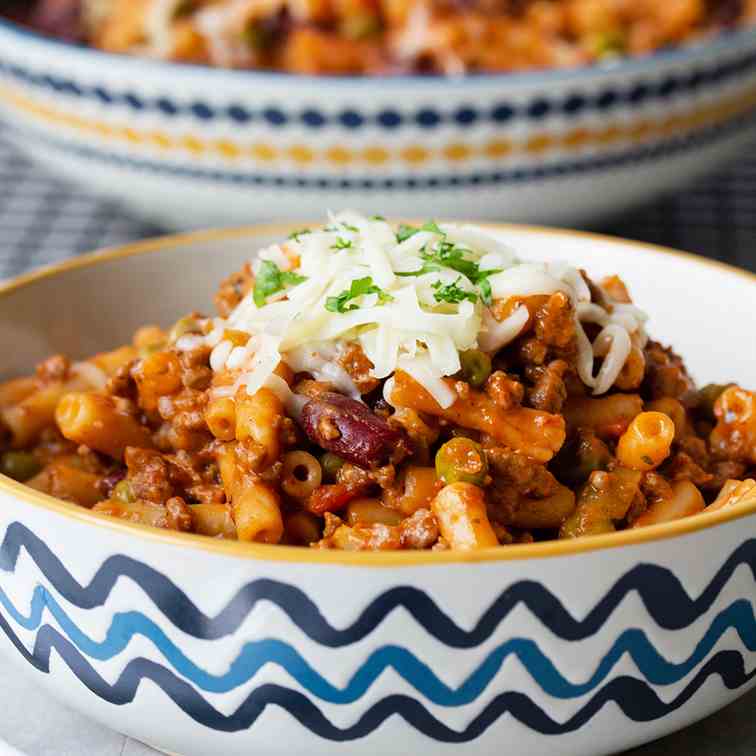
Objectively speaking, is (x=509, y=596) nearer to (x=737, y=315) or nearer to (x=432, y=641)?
(x=432, y=641)

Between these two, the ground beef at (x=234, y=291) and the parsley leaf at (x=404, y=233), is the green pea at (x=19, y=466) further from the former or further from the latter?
the parsley leaf at (x=404, y=233)

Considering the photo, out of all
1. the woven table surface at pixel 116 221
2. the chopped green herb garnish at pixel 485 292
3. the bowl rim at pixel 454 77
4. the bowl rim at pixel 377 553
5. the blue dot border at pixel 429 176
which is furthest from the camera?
the woven table surface at pixel 116 221

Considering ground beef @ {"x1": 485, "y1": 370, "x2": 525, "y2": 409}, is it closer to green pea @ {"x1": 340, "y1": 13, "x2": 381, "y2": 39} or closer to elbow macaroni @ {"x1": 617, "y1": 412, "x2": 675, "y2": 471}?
elbow macaroni @ {"x1": 617, "y1": 412, "x2": 675, "y2": 471}

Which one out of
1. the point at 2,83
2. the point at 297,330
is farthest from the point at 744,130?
the point at 297,330

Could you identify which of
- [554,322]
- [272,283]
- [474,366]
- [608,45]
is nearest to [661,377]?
[554,322]

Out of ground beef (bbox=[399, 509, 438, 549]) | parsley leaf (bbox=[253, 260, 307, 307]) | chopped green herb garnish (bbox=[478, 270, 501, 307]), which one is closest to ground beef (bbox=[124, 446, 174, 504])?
parsley leaf (bbox=[253, 260, 307, 307])

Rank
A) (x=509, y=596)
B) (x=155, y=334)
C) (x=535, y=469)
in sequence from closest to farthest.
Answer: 1. (x=509, y=596)
2. (x=535, y=469)
3. (x=155, y=334)

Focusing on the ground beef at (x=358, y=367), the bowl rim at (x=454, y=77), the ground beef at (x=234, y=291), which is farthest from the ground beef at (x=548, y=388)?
the bowl rim at (x=454, y=77)
